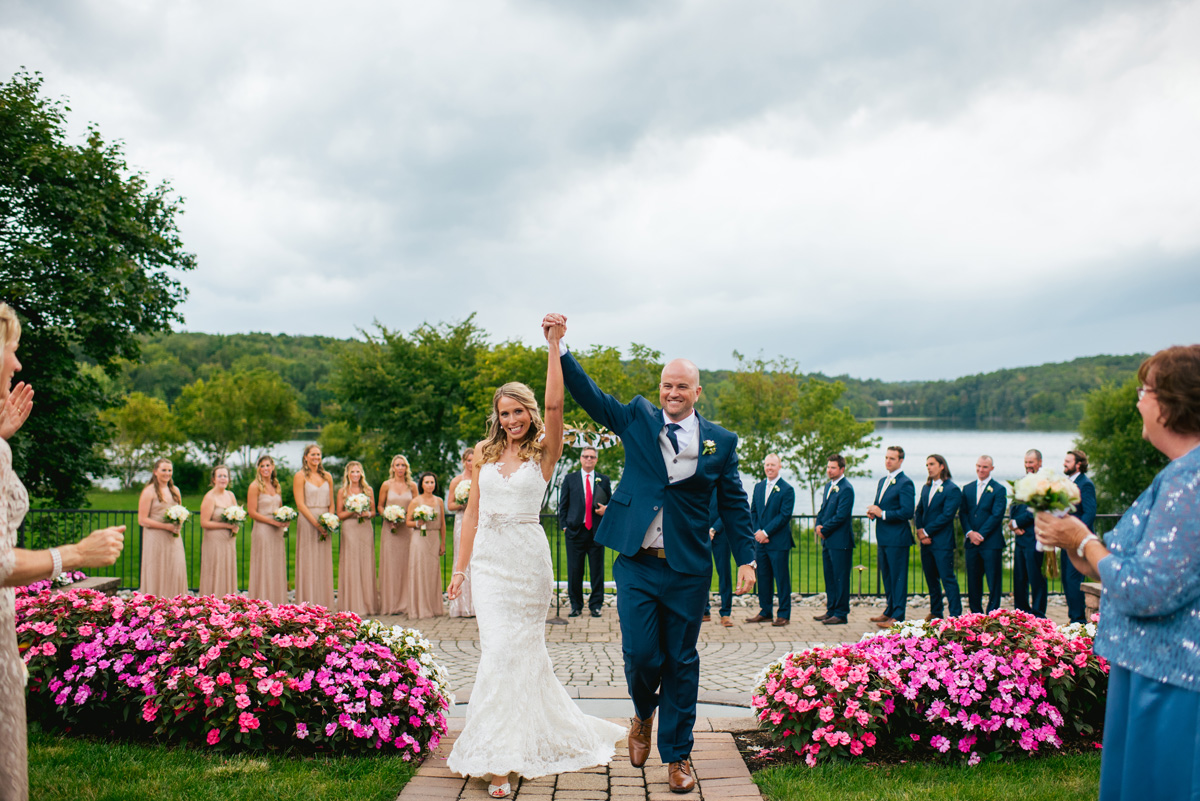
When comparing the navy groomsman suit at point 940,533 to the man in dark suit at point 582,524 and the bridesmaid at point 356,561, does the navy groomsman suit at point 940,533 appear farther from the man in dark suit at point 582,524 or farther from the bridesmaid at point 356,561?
the bridesmaid at point 356,561

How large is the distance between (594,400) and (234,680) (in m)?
2.73

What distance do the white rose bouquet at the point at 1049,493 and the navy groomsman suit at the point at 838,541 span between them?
7734mm

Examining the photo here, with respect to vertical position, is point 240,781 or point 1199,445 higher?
point 1199,445

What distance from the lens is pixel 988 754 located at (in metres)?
4.76

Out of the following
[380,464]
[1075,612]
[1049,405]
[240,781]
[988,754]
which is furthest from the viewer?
[1049,405]

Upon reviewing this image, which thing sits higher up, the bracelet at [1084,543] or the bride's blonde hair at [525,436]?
the bride's blonde hair at [525,436]

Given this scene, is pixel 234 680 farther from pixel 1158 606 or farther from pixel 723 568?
pixel 723 568

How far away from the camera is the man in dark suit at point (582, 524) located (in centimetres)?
1095

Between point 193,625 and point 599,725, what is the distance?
8.94 feet

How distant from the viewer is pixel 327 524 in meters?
11.0

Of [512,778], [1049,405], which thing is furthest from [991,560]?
[1049,405]

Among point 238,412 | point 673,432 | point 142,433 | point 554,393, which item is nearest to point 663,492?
point 673,432

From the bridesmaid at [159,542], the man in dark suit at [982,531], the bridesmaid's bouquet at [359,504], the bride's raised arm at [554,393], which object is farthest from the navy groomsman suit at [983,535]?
the bridesmaid at [159,542]

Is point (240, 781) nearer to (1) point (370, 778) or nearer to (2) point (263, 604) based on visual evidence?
(1) point (370, 778)
